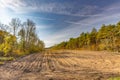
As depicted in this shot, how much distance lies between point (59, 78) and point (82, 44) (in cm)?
7243

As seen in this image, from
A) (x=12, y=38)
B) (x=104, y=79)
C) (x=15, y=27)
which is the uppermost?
(x=15, y=27)

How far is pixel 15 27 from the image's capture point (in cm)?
4516

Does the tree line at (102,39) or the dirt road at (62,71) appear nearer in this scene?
the dirt road at (62,71)

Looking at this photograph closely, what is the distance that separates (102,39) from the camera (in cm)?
5638

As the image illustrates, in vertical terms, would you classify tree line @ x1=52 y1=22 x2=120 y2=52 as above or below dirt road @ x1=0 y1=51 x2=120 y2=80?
above

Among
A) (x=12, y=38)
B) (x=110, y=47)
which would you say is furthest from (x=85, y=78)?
(x=110, y=47)

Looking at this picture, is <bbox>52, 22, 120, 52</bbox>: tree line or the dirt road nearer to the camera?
the dirt road

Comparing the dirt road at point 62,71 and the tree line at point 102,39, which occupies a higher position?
the tree line at point 102,39

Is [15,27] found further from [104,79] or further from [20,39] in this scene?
[104,79]

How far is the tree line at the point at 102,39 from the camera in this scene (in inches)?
1667

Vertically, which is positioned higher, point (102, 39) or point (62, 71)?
point (102, 39)

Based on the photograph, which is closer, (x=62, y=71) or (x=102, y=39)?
(x=62, y=71)

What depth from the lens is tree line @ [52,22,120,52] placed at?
4234 centimetres

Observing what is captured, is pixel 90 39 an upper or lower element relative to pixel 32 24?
lower
